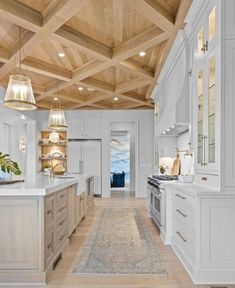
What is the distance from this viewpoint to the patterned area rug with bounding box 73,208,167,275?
320 cm

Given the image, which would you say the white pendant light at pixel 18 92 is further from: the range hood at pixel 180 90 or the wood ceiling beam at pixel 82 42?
the range hood at pixel 180 90

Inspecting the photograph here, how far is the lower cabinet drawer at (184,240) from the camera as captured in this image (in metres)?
2.96

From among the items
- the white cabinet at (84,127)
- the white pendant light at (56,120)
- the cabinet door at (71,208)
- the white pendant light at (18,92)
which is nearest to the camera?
the white pendant light at (18,92)

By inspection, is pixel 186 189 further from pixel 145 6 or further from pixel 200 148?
pixel 145 6

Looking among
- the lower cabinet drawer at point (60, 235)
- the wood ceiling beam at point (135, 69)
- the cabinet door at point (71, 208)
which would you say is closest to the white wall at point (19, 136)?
the wood ceiling beam at point (135, 69)

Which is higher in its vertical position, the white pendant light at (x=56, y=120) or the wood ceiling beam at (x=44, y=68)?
the wood ceiling beam at (x=44, y=68)

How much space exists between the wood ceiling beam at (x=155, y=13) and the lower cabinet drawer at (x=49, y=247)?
8.81ft

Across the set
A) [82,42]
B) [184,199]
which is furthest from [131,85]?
[184,199]

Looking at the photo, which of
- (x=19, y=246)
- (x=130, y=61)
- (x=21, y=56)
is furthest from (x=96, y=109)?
(x=19, y=246)

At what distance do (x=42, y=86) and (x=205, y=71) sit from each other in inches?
205

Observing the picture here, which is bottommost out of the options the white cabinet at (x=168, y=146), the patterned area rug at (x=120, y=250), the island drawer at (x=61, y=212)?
the patterned area rug at (x=120, y=250)

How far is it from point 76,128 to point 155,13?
20.5 ft

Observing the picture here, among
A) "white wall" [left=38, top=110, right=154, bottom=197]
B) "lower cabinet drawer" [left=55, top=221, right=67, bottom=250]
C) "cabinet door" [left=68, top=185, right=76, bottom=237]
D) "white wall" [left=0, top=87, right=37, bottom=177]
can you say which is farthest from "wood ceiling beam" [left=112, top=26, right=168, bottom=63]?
"white wall" [left=38, top=110, right=154, bottom=197]

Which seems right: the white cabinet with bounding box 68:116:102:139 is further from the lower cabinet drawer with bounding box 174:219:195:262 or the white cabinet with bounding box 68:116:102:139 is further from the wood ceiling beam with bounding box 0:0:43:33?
the lower cabinet drawer with bounding box 174:219:195:262
